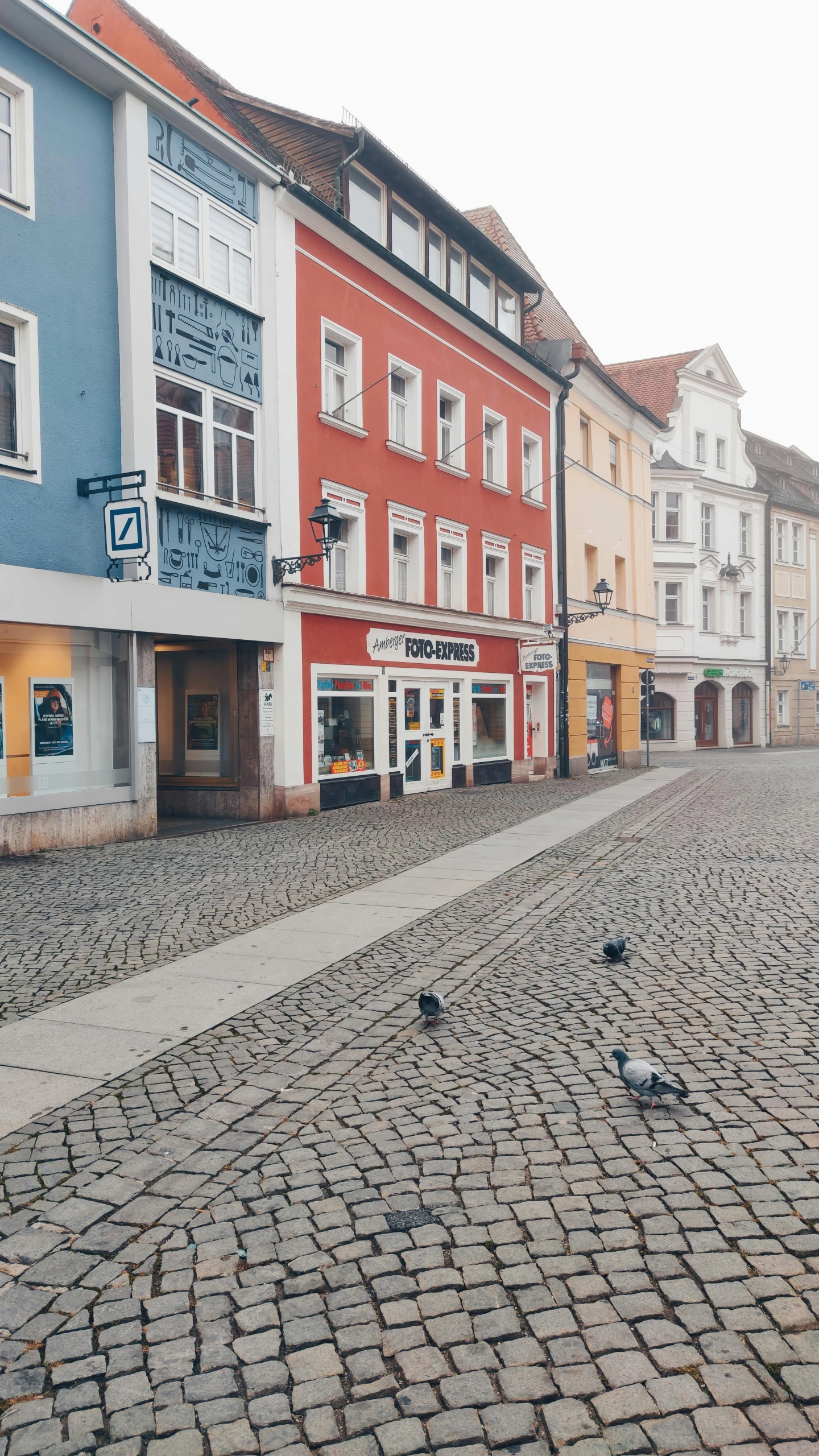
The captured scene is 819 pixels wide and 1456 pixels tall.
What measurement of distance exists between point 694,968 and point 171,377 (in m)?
11.5

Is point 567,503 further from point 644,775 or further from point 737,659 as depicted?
point 737,659

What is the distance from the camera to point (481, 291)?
82.0 feet

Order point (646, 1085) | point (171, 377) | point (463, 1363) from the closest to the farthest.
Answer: point (463, 1363)
point (646, 1085)
point (171, 377)

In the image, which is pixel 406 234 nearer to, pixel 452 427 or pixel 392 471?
pixel 452 427

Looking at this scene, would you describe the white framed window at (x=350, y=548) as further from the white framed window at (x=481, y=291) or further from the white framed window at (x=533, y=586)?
the white framed window at (x=533, y=586)

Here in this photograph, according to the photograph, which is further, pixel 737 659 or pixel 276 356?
pixel 737 659

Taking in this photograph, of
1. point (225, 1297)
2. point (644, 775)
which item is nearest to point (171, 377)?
point (225, 1297)

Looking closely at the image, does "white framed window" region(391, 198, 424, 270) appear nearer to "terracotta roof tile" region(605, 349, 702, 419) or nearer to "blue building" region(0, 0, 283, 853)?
"blue building" region(0, 0, 283, 853)

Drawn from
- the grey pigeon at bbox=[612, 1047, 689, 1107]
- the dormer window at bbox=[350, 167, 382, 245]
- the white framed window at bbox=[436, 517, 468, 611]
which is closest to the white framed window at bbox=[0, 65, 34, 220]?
the dormer window at bbox=[350, 167, 382, 245]

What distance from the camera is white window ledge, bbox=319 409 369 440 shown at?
18016 millimetres

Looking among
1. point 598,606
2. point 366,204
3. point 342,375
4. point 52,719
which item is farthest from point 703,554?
point 52,719

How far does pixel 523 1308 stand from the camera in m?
3.10

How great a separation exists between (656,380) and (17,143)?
1460 inches

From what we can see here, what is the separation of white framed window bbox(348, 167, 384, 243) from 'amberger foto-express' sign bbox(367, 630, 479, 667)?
7.38 meters
